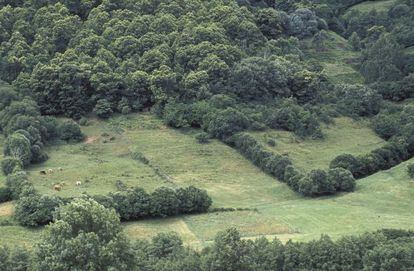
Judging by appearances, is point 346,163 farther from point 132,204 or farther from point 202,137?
point 132,204

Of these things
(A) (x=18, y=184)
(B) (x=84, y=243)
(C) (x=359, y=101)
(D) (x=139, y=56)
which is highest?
(D) (x=139, y=56)

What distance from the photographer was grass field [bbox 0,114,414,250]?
263 feet

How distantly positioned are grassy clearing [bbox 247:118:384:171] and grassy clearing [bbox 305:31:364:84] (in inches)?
849

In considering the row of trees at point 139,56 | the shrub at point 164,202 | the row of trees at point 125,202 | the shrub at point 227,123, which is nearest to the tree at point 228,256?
the row of trees at point 125,202

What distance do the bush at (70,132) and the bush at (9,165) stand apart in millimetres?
13810

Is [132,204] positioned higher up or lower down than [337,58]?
lower down

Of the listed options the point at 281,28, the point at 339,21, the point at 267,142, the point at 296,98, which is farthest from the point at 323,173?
the point at 339,21

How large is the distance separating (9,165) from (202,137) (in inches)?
1067

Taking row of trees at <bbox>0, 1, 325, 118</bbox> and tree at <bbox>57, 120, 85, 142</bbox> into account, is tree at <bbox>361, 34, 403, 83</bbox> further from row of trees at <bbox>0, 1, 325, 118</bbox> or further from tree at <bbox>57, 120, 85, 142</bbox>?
tree at <bbox>57, 120, 85, 142</bbox>

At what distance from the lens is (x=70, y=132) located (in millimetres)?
104750

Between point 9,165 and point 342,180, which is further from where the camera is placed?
point 342,180

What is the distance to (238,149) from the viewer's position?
104 m

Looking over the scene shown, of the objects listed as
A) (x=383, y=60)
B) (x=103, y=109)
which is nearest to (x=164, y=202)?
(x=103, y=109)

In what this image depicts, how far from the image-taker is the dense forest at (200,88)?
81125 millimetres
